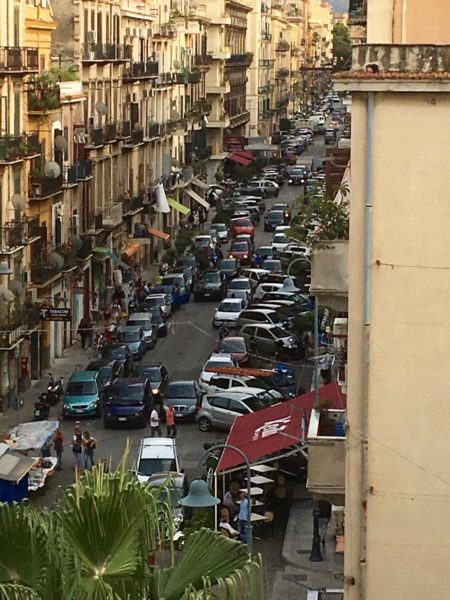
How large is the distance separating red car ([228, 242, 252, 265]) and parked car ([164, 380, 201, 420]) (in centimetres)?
3026

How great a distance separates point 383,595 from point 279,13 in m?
146

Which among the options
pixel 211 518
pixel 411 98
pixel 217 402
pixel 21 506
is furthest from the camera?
pixel 217 402

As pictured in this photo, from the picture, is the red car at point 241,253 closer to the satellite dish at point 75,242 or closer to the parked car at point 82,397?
the satellite dish at point 75,242

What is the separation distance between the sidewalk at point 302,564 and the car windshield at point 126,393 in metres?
9.55

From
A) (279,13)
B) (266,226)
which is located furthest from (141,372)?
(279,13)

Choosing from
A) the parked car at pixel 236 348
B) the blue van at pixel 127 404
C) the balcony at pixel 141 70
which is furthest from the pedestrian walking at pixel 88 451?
the balcony at pixel 141 70

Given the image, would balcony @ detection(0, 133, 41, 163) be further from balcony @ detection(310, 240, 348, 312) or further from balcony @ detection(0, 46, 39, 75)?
balcony @ detection(310, 240, 348, 312)

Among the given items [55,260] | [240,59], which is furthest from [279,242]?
[240,59]

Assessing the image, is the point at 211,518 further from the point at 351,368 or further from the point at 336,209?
the point at 351,368

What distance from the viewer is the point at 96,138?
61.9m

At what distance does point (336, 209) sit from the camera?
2059cm

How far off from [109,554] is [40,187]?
127 ft

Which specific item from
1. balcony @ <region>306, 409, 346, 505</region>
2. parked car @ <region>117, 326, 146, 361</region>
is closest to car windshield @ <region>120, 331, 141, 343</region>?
parked car @ <region>117, 326, 146, 361</region>

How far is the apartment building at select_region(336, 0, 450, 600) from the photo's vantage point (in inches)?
599
